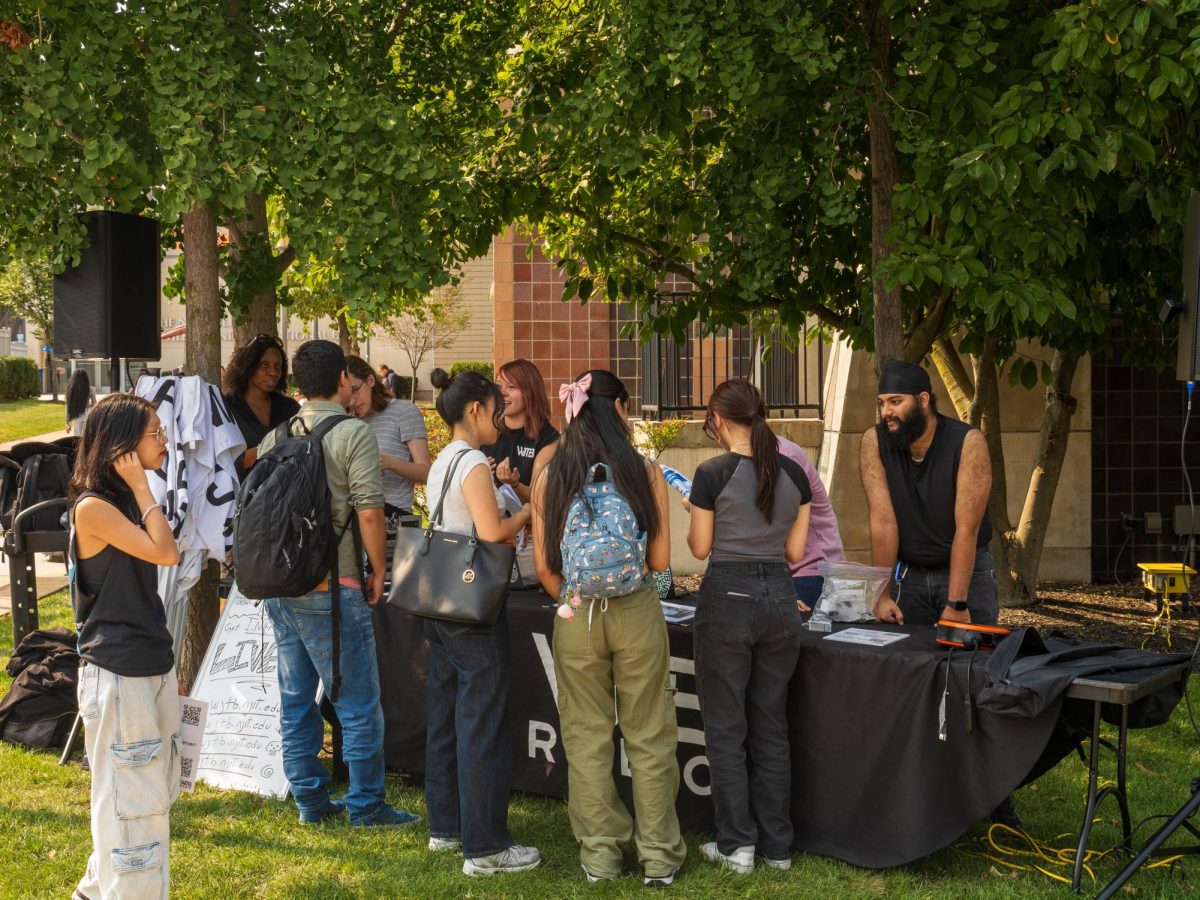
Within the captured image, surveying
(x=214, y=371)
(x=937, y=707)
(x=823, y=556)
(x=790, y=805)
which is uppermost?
(x=214, y=371)

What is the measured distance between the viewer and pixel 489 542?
4.48 m

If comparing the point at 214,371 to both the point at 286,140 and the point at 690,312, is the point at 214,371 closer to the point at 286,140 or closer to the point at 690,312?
the point at 286,140

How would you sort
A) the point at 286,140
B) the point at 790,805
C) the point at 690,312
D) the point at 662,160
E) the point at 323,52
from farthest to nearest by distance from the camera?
the point at 662,160 → the point at 690,312 → the point at 323,52 → the point at 286,140 → the point at 790,805

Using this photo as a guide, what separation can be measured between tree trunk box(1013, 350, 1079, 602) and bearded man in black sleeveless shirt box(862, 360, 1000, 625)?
5045 mm

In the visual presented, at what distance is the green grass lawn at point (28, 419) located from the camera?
25.9m

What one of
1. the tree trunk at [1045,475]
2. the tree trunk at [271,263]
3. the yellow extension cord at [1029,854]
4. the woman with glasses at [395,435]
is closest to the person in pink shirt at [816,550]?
the yellow extension cord at [1029,854]

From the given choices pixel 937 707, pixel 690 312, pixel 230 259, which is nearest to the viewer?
pixel 937 707

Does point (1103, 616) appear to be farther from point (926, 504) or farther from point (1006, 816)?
point (926, 504)

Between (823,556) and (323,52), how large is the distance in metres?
3.75

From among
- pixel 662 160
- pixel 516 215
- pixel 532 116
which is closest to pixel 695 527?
pixel 532 116

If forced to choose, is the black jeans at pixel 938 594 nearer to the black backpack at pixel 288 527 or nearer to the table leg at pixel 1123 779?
the table leg at pixel 1123 779

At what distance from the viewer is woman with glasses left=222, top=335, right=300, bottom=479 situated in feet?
21.3

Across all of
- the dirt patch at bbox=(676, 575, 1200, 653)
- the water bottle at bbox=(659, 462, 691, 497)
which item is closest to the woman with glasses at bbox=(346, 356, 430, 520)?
the water bottle at bbox=(659, 462, 691, 497)

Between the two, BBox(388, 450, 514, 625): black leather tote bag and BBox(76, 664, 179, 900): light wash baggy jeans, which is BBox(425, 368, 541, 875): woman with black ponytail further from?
BBox(76, 664, 179, 900): light wash baggy jeans
